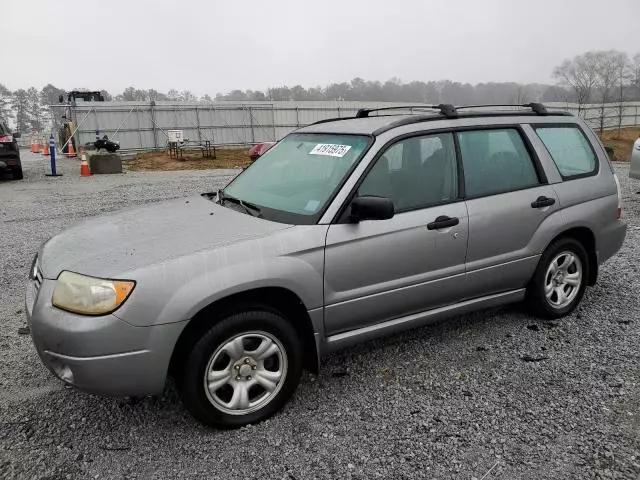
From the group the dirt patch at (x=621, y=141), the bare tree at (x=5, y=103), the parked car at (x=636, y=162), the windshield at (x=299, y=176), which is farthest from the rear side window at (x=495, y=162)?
the bare tree at (x=5, y=103)

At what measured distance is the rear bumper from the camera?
13.9 feet

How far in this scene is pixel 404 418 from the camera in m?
2.86

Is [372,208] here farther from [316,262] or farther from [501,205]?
[501,205]

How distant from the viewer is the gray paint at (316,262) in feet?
8.04

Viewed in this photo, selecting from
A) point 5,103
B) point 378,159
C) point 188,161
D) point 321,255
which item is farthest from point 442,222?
point 5,103

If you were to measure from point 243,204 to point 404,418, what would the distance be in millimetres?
1710

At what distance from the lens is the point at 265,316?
8.93ft

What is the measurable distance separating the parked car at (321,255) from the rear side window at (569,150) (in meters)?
0.02

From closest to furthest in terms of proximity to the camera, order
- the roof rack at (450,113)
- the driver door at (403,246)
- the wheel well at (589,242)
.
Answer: the driver door at (403,246) → the roof rack at (450,113) → the wheel well at (589,242)

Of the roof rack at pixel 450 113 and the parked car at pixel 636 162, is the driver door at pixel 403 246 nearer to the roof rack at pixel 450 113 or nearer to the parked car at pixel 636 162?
the roof rack at pixel 450 113

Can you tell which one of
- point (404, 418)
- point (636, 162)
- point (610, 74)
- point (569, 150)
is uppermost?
point (610, 74)

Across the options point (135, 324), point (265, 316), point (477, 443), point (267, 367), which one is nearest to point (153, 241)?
→ point (135, 324)

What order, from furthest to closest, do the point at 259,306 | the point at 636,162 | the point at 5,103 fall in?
the point at 5,103 → the point at 636,162 → the point at 259,306

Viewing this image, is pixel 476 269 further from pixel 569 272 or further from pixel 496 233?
pixel 569 272
